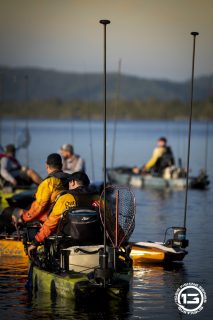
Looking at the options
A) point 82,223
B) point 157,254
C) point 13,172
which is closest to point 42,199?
point 82,223

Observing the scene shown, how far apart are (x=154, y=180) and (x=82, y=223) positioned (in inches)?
794

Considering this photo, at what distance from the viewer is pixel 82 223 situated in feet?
44.9

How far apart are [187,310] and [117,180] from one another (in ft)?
70.4

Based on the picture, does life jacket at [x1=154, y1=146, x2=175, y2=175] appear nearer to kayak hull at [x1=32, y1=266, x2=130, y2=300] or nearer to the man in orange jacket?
the man in orange jacket

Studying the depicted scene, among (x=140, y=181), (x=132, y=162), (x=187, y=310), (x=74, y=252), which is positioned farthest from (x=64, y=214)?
(x=132, y=162)

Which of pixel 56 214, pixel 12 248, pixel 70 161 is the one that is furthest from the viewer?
pixel 70 161

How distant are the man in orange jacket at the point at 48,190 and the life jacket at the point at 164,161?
17.3m

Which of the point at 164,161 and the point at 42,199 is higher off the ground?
the point at 42,199

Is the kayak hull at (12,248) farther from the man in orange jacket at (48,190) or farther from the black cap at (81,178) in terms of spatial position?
the black cap at (81,178)

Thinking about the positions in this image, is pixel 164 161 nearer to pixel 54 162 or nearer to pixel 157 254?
pixel 157 254

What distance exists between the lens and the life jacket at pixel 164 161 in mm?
32344

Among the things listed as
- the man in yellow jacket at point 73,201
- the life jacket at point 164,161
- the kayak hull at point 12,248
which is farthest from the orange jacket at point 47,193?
the life jacket at point 164,161

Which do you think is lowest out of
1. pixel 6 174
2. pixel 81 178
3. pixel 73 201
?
pixel 6 174

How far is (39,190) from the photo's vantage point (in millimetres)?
14961
